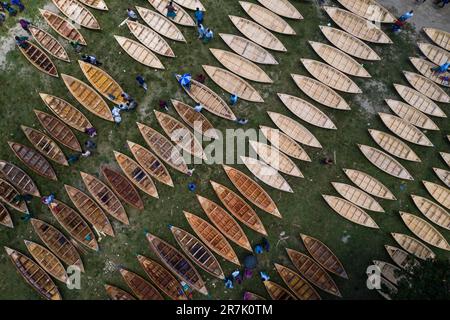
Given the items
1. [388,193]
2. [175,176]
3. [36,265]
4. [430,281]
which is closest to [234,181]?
[175,176]

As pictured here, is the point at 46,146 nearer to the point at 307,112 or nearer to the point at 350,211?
the point at 307,112

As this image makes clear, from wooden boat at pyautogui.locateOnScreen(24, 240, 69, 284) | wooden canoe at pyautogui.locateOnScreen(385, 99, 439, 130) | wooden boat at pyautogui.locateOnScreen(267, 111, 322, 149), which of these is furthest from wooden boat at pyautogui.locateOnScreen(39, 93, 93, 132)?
wooden canoe at pyautogui.locateOnScreen(385, 99, 439, 130)

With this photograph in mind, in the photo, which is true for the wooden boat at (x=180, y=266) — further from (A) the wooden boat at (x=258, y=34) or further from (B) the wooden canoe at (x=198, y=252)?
(A) the wooden boat at (x=258, y=34)

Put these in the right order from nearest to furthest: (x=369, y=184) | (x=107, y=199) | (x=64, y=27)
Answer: (x=107, y=199), (x=369, y=184), (x=64, y=27)

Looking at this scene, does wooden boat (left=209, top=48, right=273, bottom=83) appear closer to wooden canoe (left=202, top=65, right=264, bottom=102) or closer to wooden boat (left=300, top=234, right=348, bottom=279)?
wooden canoe (left=202, top=65, right=264, bottom=102)

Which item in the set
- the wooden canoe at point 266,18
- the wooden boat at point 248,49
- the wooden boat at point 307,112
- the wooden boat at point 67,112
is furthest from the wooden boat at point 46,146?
the wooden canoe at point 266,18

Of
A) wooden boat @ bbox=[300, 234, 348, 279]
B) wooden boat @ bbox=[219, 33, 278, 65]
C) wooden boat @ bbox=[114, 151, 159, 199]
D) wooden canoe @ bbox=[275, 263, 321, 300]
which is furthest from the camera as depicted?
wooden boat @ bbox=[219, 33, 278, 65]

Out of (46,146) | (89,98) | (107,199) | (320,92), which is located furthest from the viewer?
(320,92)

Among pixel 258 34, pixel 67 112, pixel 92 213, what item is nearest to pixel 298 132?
pixel 258 34
